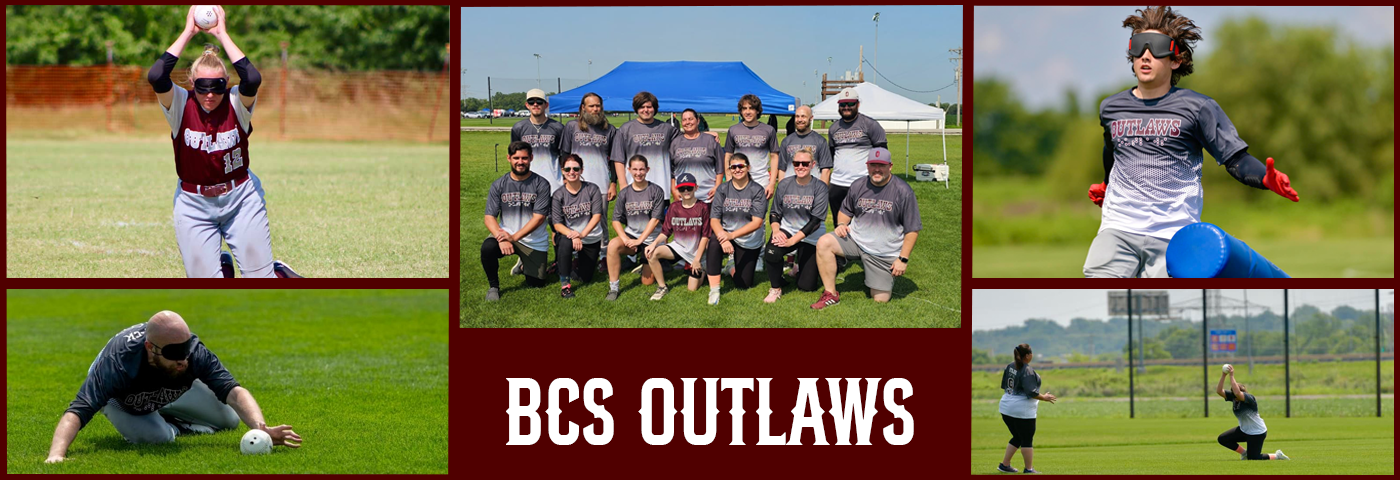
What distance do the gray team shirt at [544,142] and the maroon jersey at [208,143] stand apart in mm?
2585

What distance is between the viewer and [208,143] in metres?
6.59

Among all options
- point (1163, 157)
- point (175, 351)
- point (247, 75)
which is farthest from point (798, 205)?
point (175, 351)

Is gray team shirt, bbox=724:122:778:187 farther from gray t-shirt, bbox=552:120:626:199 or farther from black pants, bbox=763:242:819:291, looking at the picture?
gray t-shirt, bbox=552:120:626:199

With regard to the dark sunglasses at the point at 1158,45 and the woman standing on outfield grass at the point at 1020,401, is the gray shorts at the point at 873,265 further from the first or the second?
the dark sunglasses at the point at 1158,45

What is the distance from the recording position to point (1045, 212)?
2731 centimetres

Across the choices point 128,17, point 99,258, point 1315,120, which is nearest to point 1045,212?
point 1315,120

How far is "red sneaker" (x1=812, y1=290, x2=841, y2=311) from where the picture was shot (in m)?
8.00

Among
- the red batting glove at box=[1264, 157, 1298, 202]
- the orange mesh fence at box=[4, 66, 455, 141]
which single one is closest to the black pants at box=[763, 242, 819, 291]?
the red batting glove at box=[1264, 157, 1298, 202]

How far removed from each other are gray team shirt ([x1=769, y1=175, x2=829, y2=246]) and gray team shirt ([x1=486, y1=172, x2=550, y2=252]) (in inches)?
73.9

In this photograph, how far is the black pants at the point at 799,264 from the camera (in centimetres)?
826

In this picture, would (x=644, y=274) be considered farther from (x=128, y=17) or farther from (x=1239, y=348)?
(x=128, y=17)

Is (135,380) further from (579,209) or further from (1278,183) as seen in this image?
(1278,183)

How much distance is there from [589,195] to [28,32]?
1041 inches

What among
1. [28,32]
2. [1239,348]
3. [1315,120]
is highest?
[28,32]
